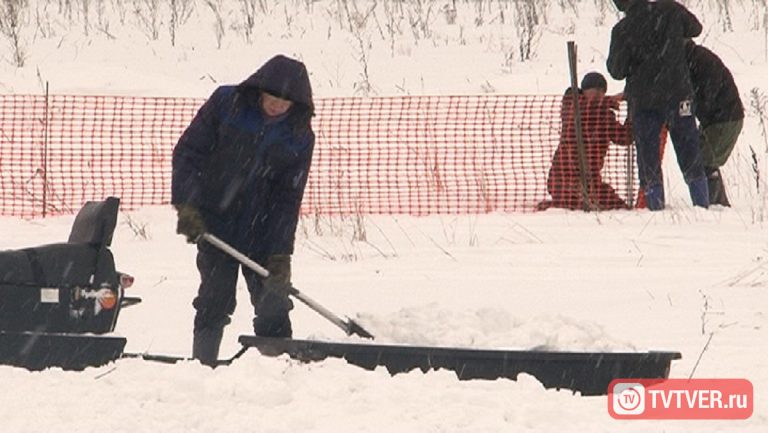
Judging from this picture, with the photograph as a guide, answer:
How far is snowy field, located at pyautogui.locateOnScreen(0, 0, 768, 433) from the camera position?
5.37m

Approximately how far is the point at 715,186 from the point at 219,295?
6.77 meters

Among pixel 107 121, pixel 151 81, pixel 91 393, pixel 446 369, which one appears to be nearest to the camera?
pixel 91 393

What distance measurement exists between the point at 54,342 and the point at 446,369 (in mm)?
1708

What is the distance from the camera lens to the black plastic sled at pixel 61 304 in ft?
21.2

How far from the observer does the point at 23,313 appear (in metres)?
6.54

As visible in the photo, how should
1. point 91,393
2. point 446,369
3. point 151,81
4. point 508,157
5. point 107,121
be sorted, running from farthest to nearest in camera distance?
point 151,81 → point 107,121 → point 508,157 → point 446,369 → point 91,393

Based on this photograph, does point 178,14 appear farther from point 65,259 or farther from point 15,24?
point 65,259

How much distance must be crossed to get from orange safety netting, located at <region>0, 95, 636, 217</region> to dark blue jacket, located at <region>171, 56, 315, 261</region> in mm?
5536

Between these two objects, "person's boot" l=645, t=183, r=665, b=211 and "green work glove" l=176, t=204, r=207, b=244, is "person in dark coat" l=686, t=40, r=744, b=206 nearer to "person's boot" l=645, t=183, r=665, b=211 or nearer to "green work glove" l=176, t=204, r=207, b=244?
"person's boot" l=645, t=183, r=665, b=211

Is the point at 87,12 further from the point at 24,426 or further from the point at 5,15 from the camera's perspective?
the point at 24,426

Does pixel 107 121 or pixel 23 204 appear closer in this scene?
pixel 23 204

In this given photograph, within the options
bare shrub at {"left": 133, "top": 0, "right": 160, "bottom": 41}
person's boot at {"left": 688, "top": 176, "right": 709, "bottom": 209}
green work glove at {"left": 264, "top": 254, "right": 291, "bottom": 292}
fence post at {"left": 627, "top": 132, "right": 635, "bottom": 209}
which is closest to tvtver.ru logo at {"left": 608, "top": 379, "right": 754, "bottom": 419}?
green work glove at {"left": 264, "top": 254, "right": 291, "bottom": 292}

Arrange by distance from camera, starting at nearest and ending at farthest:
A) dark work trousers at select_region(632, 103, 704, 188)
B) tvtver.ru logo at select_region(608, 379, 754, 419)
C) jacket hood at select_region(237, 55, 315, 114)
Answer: tvtver.ru logo at select_region(608, 379, 754, 419), jacket hood at select_region(237, 55, 315, 114), dark work trousers at select_region(632, 103, 704, 188)

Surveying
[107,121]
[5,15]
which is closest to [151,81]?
[107,121]
